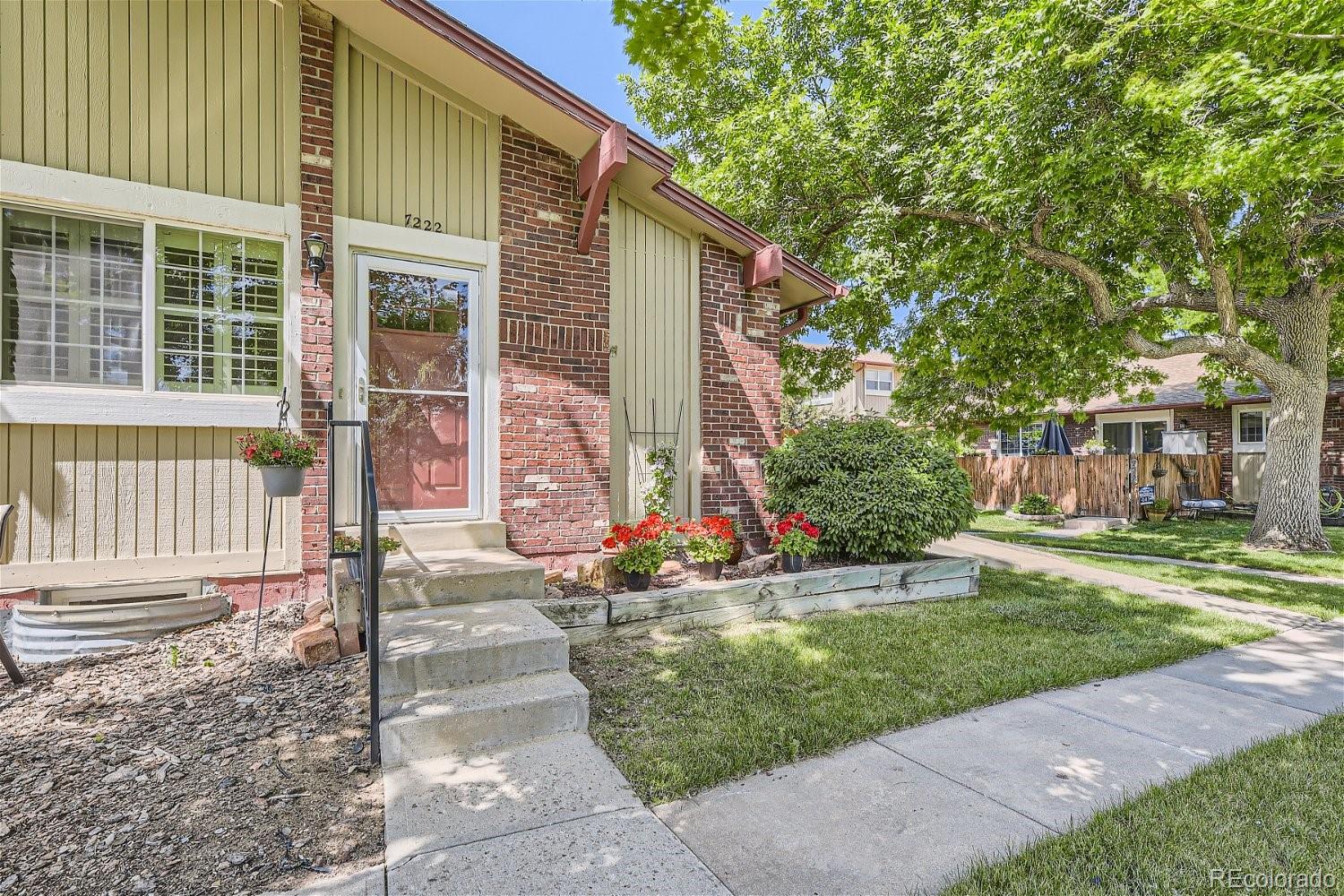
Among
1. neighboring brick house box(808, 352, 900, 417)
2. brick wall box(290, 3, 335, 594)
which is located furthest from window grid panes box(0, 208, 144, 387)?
neighboring brick house box(808, 352, 900, 417)

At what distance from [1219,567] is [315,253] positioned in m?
10.6

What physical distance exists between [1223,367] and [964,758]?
47.2ft

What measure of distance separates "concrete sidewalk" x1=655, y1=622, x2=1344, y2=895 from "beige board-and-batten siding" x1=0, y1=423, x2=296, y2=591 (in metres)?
3.76

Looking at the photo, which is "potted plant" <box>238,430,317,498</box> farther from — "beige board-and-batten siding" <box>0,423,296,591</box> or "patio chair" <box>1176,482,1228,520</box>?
"patio chair" <box>1176,482,1228,520</box>

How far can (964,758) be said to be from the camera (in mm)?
2916

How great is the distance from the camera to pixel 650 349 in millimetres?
6234

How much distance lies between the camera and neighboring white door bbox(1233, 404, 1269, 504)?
14.8 m

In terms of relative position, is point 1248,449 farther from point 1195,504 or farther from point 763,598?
point 763,598

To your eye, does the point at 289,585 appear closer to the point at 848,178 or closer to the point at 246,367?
the point at 246,367

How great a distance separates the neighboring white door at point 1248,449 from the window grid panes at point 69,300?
20.3 meters

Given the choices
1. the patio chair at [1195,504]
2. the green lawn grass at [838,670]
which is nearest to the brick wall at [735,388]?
the green lawn grass at [838,670]

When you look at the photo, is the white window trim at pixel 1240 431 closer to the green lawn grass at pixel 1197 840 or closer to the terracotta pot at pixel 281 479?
the green lawn grass at pixel 1197 840

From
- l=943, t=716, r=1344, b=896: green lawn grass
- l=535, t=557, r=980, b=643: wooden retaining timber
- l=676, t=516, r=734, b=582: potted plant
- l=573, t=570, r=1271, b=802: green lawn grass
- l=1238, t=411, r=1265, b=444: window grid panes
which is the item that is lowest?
l=943, t=716, r=1344, b=896: green lawn grass

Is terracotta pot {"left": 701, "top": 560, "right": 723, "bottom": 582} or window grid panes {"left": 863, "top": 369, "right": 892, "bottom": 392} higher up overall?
window grid panes {"left": 863, "top": 369, "right": 892, "bottom": 392}
